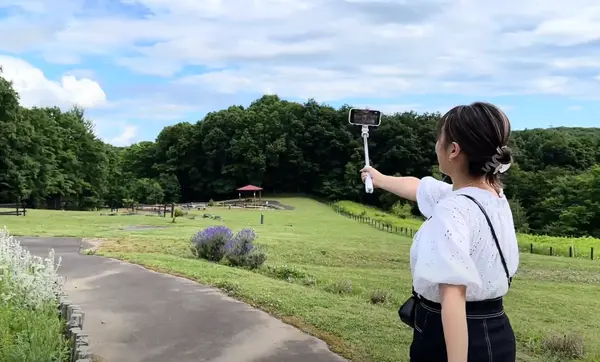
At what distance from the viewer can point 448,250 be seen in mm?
1766

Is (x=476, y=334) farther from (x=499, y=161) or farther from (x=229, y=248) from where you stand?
(x=229, y=248)

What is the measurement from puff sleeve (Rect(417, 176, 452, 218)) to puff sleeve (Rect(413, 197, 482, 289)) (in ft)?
1.71

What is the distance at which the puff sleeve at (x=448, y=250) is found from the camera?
68.7 inches

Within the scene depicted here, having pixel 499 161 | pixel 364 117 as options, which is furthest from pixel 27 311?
pixel 499 161

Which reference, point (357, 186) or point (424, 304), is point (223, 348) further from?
point (357, 186)

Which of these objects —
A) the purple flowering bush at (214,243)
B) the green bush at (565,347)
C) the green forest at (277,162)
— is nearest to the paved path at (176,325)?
the green bush at (565,347)

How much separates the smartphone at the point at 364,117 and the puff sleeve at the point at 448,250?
1229mm

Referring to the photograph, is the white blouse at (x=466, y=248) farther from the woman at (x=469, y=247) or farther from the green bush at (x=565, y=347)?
the green bush at (x=565, y=347)

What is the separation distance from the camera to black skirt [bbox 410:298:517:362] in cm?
189

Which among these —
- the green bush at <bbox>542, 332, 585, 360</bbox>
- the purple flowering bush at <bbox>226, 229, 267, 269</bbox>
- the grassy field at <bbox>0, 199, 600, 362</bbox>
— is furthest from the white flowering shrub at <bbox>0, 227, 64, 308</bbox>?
the purple flowering bush at <bbox>226, 229, 267, 269</bbox>

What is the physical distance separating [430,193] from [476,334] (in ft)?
2.31

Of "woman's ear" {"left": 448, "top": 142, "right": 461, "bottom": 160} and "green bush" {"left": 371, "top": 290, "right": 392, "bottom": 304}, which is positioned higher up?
"woman's ear" {"left": 448, "top": 142, "right": 461, "bottom": 160}

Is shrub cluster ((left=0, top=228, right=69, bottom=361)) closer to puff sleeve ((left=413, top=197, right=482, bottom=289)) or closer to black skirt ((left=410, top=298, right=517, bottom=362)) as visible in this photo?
black skirt ((left=410, top=298, right=517, bottom=362))

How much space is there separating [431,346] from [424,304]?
0.45 feet
